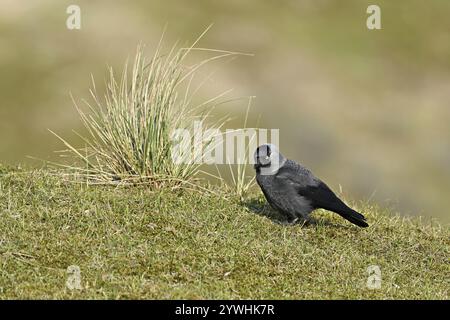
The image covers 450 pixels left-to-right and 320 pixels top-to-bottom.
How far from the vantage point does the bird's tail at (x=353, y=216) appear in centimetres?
766

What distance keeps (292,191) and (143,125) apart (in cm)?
200

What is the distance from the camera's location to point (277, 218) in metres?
8.25

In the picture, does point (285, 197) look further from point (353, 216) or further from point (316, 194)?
point (353, 216)

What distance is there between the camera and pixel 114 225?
7.42m

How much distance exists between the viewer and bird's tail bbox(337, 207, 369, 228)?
7.66 meters

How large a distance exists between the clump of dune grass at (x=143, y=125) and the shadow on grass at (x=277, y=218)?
833 millimetres

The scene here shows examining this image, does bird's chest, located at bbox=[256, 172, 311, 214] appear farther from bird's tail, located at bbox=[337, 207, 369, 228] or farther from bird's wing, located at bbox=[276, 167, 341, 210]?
bird's tail, located at bbox=[337, 207, 369, 228]

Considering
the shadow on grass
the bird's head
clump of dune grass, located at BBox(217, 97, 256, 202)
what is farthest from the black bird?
clump of dune grass, located at BBox(217, 97, 256, 202)

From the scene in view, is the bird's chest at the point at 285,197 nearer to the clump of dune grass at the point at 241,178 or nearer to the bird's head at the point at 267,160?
the bird's head at the point at 267,160

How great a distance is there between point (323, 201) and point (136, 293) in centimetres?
243

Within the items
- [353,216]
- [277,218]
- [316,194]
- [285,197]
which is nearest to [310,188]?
[316,194]

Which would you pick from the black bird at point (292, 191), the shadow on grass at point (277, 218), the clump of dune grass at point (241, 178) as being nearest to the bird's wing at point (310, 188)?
the black bird at point (292, 191)

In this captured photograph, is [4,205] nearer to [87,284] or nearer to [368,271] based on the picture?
[87,284]

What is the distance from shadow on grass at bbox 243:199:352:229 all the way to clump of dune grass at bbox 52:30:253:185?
833 millimetres
